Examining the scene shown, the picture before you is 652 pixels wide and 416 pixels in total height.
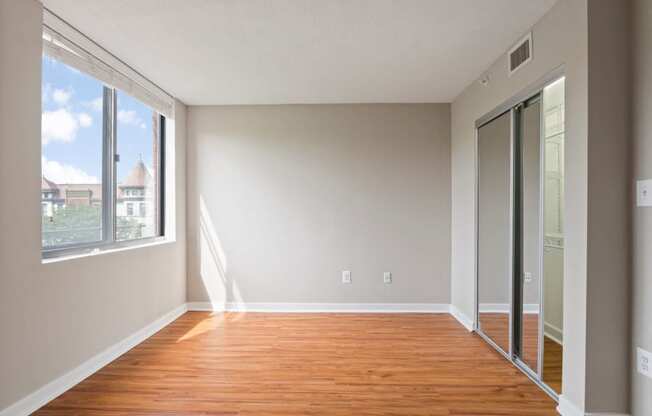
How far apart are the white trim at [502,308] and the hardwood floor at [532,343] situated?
0.03 metres

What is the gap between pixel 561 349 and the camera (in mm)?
2504

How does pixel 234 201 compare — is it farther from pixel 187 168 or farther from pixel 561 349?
pixel 561 349

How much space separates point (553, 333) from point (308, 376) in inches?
68.4

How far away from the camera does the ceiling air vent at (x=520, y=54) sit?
2.83m

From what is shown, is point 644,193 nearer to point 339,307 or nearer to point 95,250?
point 339,307

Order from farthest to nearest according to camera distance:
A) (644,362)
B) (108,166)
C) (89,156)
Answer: (108,166)
(89,156)
(644,362)

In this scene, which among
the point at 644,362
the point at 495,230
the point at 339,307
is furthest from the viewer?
the point at 339,307

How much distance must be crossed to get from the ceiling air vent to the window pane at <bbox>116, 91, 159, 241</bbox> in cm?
339

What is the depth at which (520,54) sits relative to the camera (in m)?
2.96

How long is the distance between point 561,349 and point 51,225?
11.6 ft

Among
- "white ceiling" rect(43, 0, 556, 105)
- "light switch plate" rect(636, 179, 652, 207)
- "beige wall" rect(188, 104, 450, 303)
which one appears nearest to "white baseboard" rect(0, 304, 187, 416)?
"beige wall" rect(188, 104, 450, 303)

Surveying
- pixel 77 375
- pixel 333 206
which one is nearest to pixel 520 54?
pixel 333 206

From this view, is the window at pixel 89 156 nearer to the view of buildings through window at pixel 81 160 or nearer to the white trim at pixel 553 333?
the view of buildings through window at pixel 81 160

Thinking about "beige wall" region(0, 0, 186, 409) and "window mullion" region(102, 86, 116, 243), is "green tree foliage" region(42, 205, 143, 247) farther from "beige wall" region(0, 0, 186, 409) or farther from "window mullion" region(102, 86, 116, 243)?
"beige wall" region(0, 0, 186, 409)
